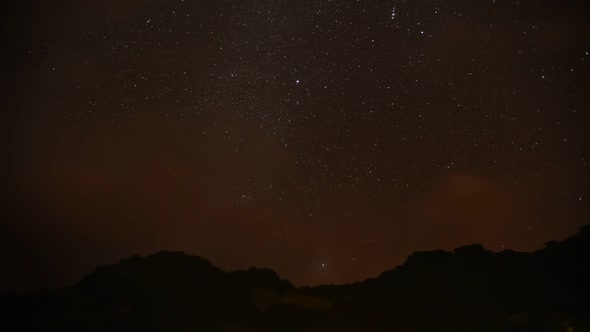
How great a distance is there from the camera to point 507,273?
48.4 metres

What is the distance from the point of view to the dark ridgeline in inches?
1635

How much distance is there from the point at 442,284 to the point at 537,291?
7106 millimetres

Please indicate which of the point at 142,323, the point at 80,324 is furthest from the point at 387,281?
the point at 80,324

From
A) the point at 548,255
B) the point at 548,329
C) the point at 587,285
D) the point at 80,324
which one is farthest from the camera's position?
the point at 548,255

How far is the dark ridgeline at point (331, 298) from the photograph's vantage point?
41.5 metres

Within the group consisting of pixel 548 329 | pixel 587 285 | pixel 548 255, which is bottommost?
pixel 548 329

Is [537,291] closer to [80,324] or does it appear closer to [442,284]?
[442,284]

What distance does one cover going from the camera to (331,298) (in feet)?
154

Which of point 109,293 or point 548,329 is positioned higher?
point 109,293

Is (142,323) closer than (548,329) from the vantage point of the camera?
No

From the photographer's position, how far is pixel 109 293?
45.8 m

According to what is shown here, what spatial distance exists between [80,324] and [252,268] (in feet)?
47.1

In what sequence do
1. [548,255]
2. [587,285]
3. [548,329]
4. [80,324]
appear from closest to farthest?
[548,329]
[80,324]
[587,285]
[548,255]

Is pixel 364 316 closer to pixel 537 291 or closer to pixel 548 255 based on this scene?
pixel 537 291
